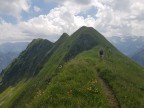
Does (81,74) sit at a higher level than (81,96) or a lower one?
higher

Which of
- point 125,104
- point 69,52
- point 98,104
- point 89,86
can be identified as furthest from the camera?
point 69,52

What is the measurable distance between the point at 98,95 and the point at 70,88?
2935 mm

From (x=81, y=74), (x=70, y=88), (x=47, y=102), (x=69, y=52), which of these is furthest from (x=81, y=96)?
(x=69, y=52)

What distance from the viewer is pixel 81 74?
38.7m

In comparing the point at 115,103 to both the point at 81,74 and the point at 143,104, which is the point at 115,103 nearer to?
the point at 143,104

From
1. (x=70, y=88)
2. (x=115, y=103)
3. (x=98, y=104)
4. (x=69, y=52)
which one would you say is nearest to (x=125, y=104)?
(x=115, y=103)

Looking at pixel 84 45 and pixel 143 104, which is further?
pixel 84 45

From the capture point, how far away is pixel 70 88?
30781 millimetres

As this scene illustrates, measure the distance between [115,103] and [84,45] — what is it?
391 feet

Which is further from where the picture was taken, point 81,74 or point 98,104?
point 81,74

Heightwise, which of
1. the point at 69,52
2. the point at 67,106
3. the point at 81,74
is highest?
the point at 69,52

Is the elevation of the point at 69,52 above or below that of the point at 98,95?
above

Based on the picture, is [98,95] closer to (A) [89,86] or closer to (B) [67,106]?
(A) [89,86]

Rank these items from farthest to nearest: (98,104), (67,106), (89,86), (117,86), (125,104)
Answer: (117,86)
(89,86)
(125,104)
(98,104)
(67,106)
